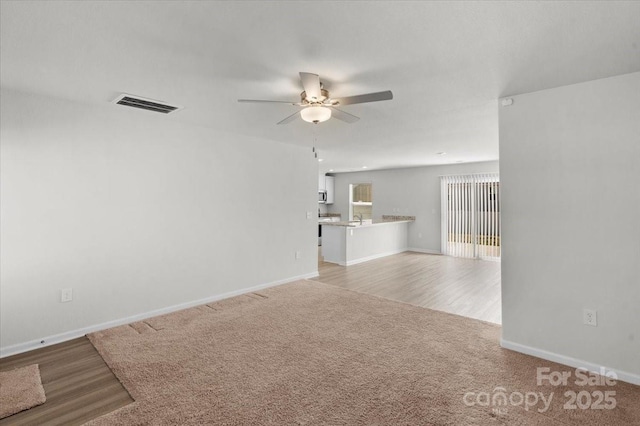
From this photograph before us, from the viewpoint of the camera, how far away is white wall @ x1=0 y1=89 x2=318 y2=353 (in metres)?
2.87

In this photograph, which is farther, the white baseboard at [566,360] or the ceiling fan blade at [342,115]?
the ceiling fan blade at [342,115]

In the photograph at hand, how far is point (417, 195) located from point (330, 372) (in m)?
7.04

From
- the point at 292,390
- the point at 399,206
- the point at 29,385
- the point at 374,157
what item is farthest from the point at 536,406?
the point at 399,206

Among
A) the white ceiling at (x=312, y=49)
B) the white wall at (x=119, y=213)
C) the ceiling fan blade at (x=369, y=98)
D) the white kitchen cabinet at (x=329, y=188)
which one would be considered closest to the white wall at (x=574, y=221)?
the white ceiling at (x=312, y=49)

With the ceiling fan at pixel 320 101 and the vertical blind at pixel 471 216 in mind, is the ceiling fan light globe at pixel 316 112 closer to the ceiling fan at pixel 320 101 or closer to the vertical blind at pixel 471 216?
the ceiling fan at pixel 320 101

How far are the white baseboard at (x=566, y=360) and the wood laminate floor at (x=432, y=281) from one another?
70cm

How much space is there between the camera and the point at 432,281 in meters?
5.46

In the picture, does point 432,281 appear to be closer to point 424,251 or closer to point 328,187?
point 424,251

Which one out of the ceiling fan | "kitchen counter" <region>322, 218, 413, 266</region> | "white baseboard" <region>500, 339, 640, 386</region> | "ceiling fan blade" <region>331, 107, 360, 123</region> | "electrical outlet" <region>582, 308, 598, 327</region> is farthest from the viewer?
"kitchen counter" <region>322, 218, 413, 266</region>

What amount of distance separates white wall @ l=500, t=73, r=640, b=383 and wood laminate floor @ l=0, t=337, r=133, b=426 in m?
3.46

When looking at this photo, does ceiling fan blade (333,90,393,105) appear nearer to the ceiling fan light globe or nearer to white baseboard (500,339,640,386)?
the ceiling fan light globe

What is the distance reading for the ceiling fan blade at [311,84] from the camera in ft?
7.04

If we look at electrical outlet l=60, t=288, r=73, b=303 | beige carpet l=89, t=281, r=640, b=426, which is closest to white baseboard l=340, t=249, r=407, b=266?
beige carpet l=89, t=281, r=640, b=426

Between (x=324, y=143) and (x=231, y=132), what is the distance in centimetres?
159
